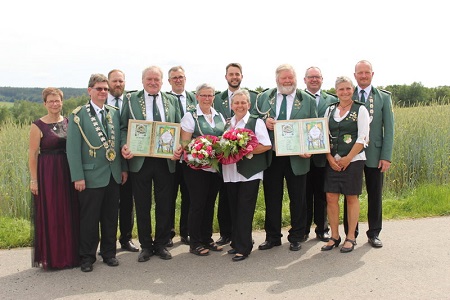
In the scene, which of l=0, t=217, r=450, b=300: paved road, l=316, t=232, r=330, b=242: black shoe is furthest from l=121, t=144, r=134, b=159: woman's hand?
l=316, t=232, r=330, b=242: black shoe

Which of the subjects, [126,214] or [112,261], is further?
[126,214]

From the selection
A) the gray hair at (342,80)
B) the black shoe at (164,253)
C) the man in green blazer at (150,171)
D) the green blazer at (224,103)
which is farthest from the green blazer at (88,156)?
the gray hair at (342,80)

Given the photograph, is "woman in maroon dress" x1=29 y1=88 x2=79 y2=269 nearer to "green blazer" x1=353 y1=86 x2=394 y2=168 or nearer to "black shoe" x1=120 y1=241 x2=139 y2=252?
"black shoe" x1=120 y1=241 x2=139 y2=252

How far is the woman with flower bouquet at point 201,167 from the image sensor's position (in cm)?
585

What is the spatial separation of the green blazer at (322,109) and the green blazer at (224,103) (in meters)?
0.94

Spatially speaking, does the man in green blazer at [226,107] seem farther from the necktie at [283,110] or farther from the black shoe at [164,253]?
the black shoe at [164,253]

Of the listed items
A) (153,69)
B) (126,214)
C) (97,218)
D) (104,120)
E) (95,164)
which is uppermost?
(153,69)

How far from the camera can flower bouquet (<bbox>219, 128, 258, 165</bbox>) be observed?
5.66 meters

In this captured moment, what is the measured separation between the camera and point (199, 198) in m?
6.24

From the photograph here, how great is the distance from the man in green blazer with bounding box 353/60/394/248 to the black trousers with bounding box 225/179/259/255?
171 centimetres

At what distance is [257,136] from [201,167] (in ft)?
2.66

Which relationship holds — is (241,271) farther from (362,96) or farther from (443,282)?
(362,96)

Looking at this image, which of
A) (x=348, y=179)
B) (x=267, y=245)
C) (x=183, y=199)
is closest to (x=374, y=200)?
(x=348, y=179)

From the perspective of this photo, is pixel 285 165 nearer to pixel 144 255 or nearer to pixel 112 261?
pixel 144 255
